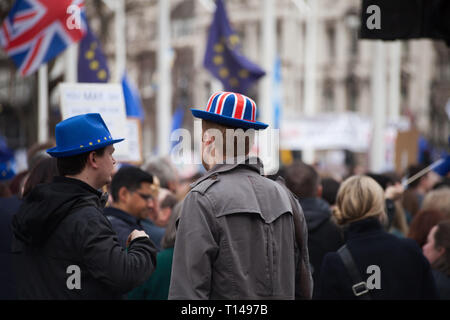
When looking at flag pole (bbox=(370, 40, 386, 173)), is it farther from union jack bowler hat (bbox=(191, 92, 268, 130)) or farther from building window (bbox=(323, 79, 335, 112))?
building window (bbox=(323, 79, 335, 112))

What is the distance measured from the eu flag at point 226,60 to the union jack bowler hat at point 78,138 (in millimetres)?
11029

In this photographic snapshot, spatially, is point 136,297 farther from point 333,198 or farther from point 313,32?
point 313,32

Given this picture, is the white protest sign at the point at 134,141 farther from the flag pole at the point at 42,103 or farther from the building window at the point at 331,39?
the building window at the point at 331,39

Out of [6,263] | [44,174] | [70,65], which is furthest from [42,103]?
[44,174]

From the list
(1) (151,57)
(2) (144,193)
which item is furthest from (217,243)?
(1) (151,57)

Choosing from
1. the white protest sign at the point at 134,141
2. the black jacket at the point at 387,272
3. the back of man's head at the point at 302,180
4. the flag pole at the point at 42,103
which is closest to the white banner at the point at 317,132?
the flag pole at the point at 42,103

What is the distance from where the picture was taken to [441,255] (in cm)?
479

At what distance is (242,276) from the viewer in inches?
121

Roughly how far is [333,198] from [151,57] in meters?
40.9

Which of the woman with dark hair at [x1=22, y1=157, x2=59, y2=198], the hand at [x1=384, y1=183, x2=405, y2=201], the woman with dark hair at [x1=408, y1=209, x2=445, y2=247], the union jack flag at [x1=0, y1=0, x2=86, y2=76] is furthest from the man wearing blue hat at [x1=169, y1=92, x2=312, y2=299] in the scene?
the union jack flag at [x1=0, y1=0, x2=86, y2=76]

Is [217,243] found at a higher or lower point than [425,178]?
higher

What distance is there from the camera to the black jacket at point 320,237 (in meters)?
5.50

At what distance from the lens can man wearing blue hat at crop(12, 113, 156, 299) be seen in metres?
3.20

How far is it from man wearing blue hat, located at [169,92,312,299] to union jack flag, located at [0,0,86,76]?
6.95m
